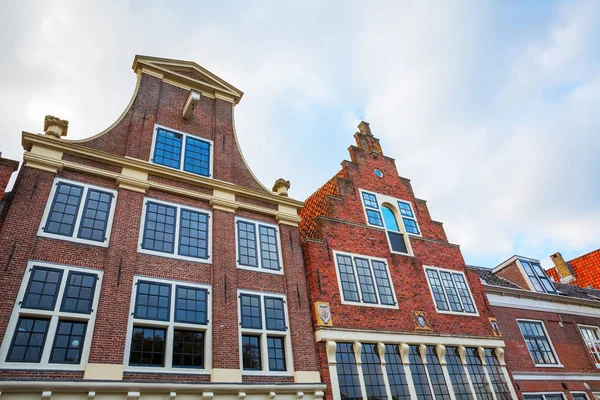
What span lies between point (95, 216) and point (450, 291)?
51.2 feet

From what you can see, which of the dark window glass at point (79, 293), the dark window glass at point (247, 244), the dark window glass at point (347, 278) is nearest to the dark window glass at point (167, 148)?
the dark window glass at point (247, 244)

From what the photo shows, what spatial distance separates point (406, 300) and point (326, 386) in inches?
224

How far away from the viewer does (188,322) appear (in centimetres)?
1165

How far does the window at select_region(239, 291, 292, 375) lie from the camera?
40.4 feet

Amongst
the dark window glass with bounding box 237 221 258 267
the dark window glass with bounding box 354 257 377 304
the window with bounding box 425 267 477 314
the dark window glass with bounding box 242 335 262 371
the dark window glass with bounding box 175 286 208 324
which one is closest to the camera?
the dark window glass with bounding box 175 286 208 324

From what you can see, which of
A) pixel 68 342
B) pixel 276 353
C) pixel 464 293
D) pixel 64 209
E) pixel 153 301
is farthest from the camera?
pixel 464 293

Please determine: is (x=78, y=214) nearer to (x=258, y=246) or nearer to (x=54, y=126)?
(x=54, y=126)

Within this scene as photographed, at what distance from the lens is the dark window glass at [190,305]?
38.4ft

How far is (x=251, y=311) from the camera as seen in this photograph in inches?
513

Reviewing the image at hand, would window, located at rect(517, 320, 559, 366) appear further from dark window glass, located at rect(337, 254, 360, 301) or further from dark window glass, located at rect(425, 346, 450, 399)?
dark window glass, located at rect(337, 254, 360, 301)

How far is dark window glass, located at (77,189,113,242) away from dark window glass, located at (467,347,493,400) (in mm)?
15366

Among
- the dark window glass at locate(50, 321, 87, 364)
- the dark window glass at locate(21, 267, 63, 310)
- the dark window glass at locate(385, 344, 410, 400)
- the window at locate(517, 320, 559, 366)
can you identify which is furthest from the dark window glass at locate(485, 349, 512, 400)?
the dark window glass at locate(21, 267, 63, 310)

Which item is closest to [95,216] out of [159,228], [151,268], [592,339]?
[159,228]

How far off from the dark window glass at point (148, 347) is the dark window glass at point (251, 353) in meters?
2.54
